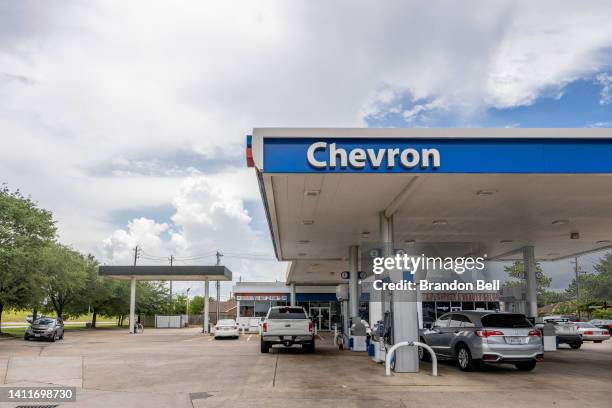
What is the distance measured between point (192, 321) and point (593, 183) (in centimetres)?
6120

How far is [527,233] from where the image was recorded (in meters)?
20.3

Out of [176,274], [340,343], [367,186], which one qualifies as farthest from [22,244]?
[367,186]

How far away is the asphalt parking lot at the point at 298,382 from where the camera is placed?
31.8 ft

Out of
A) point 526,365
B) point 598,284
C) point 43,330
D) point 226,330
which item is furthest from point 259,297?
point 598,284

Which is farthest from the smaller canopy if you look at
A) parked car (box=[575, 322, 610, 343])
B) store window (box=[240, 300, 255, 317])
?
parked car (box=[575, 322, 610, 343])

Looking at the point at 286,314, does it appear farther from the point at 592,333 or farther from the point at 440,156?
the point at 592,333

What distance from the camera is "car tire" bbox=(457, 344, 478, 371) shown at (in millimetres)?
13938

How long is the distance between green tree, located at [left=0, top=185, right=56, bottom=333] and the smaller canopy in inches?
265

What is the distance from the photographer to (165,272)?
40594mm

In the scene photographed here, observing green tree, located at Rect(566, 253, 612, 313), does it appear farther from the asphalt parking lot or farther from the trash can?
the asphalt parking lot

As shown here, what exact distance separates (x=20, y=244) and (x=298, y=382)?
23.7 meters

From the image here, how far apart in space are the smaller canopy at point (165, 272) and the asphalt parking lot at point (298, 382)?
23.0m

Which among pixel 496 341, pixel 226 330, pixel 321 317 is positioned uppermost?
pixel 496 341

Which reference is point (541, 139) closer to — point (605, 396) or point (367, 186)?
point (367, 186)
